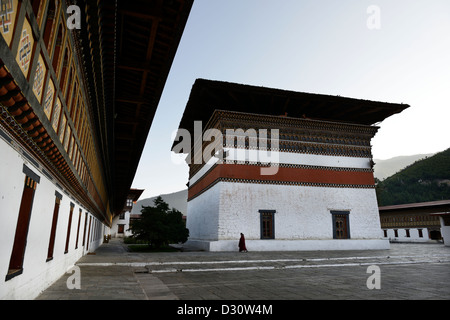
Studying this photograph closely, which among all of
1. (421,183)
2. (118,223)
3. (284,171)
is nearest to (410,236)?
(284,171)

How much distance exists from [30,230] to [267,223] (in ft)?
47.6

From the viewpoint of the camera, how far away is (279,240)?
55.7 ft

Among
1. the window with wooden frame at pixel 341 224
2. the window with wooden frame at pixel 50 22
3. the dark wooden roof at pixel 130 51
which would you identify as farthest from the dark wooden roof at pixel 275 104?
the window with wooden frame at pixel 50 22

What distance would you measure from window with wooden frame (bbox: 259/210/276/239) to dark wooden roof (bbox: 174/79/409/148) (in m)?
6.70

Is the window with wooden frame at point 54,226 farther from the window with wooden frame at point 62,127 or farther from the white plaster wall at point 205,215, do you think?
the white plaster wall at point 205,215

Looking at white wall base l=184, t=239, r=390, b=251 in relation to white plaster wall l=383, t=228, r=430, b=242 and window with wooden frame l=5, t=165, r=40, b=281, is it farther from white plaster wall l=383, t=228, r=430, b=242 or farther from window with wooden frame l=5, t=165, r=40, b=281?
white plaster wall l=383, t=228, r=430, b=242

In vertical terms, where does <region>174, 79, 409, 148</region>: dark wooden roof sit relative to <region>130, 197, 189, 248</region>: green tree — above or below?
above

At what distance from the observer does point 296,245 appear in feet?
56.3

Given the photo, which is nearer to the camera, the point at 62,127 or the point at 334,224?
the point at 62,127

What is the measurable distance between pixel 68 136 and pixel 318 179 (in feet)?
52.4

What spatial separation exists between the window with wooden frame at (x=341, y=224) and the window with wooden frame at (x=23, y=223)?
1760cm

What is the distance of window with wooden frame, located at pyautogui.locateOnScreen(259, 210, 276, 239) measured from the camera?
17109 millimetres

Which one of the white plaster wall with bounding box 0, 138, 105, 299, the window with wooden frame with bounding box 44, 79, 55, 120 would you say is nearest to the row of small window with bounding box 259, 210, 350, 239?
the white plaster wall with bounding box 0, 138, 105, 299

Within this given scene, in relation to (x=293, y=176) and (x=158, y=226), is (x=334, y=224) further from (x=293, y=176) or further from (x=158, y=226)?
(x=158, y=226)
